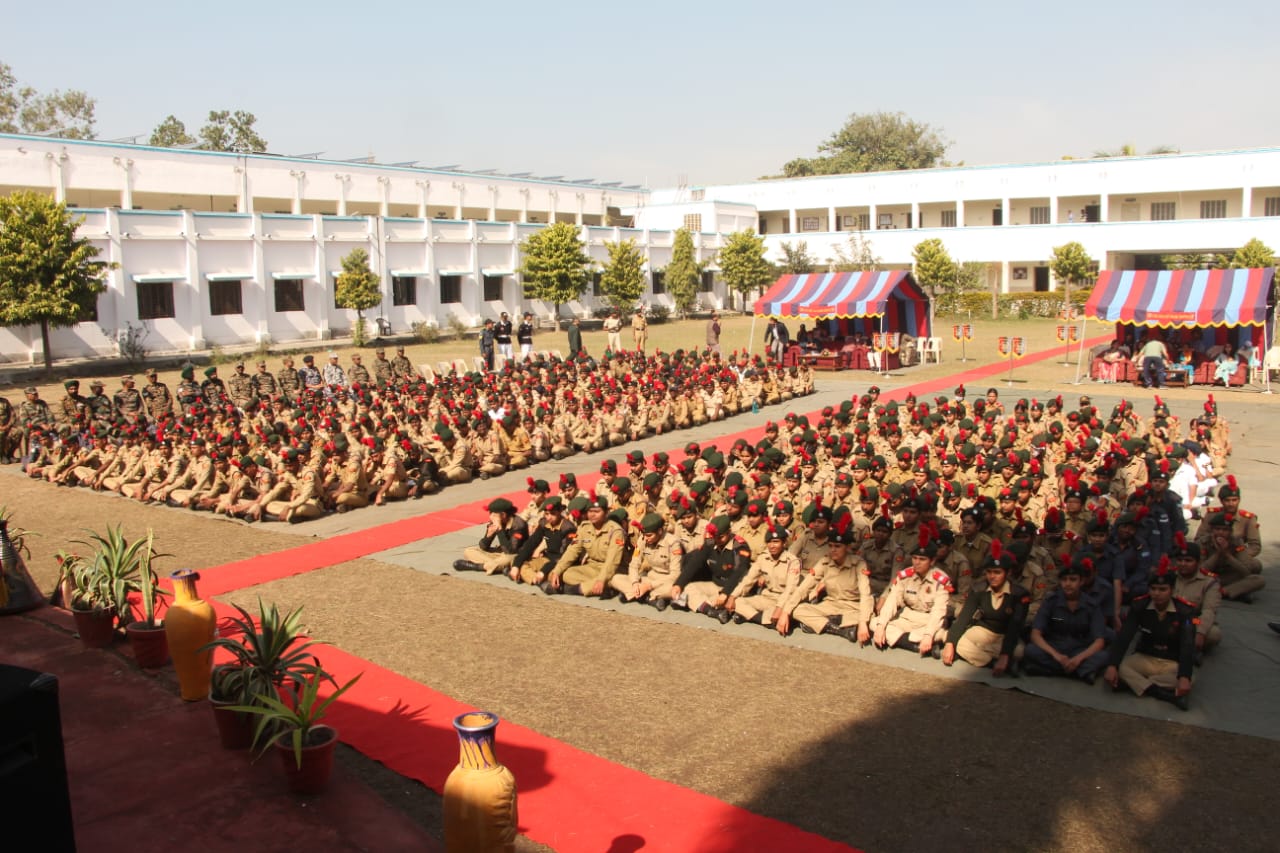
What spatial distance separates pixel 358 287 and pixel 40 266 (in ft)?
32.9

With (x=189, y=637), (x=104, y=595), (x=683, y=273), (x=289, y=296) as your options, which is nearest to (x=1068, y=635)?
(x=189, y=637)

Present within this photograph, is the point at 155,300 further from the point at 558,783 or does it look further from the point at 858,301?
the point at 558,783

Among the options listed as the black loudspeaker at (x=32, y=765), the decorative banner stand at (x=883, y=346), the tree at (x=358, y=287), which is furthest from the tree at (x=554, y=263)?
the black loudspeaker at (x=32, y=765)

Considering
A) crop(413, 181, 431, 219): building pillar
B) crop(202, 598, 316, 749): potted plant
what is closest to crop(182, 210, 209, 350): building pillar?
crop(413, 181, 431, 219): building pillar

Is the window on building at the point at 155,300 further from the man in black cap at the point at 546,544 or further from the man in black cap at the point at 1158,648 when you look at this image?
the man in black cap at the point at 1158,648

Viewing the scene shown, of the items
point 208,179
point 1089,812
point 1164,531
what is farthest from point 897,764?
point 208,179

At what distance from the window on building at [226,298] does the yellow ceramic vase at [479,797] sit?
96.8 ft

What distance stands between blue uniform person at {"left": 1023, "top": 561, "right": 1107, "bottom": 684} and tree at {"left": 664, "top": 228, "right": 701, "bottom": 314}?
127ft

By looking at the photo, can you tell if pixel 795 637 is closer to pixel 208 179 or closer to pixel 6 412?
pixel 6 412

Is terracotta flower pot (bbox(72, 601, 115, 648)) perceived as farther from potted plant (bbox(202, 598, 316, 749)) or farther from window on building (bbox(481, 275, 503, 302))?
window on building (bbox(481, 275, 503, 302))

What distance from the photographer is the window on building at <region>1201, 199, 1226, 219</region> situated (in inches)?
1766

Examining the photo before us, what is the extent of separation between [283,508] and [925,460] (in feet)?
25.0

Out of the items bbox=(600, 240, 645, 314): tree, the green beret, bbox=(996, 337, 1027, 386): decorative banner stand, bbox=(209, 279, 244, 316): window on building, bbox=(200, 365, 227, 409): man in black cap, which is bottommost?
the green beret

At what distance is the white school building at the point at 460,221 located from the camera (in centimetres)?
3038
